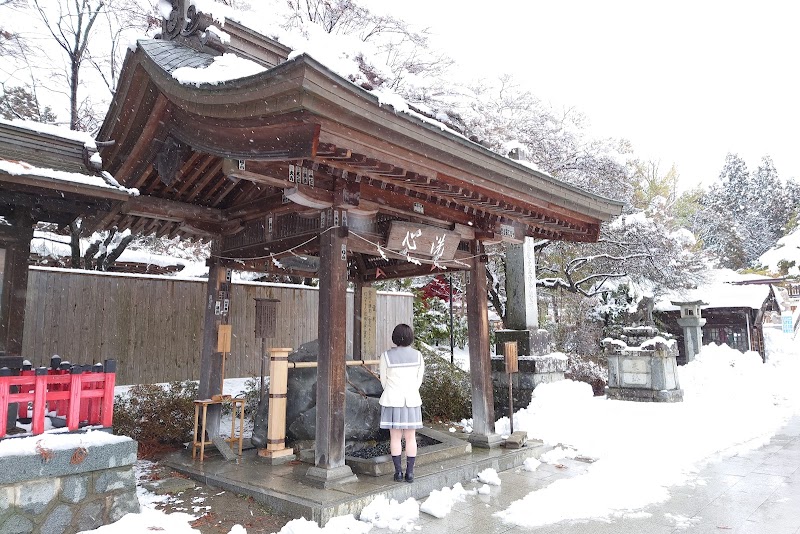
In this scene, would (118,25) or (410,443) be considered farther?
(118,25)

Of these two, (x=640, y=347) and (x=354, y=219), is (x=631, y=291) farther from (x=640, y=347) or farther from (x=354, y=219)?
(x=354, y=219)

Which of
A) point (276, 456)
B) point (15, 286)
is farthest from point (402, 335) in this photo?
point (15, 286)

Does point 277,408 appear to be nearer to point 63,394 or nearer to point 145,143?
point 63,394

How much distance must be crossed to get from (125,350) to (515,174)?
728 cm

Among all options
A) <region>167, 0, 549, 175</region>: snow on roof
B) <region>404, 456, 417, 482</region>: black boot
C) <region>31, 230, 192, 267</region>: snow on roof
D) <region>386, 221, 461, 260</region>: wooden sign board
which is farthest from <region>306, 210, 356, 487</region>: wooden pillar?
<region>31, 230, 192, 267</region>: snow on roof

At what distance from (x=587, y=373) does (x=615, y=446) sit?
7529mm

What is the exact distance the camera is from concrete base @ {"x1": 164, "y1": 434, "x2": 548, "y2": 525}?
4.55 m

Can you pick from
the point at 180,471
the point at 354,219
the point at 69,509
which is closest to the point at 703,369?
the point at 354,219

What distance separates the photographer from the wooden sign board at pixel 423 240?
6.06m

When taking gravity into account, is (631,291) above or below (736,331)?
above

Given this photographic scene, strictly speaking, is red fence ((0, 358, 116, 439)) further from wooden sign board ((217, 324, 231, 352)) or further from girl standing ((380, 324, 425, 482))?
girl standing ((380, 324, 425, 482))

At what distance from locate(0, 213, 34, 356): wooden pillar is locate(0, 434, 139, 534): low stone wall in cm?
217

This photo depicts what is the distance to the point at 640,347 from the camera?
12055 millimetres

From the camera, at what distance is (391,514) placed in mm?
4656
